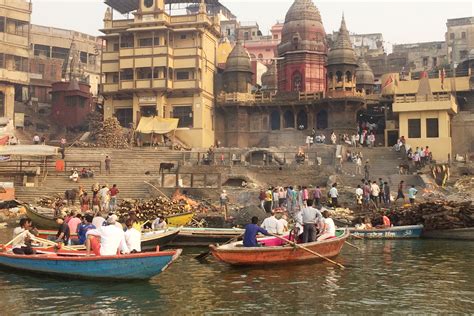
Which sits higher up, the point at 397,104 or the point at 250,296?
the point at 397,104

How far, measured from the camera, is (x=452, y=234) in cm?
2156

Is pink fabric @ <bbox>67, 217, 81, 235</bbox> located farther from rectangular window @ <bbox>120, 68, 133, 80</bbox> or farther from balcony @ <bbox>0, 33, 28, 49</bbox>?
balcony @ <bbox>0, 33, 28, 49</bbox>

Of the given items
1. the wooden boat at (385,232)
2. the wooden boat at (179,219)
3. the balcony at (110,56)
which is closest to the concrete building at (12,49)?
the balcony at (110,56)

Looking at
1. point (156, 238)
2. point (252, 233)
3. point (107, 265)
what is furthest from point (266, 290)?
point (156, 238)

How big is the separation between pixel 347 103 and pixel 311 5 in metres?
14.7

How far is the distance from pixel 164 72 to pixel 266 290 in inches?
1537

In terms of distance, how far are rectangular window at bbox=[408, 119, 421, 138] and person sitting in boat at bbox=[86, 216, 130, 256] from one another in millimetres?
35109

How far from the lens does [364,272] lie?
47.0 feet

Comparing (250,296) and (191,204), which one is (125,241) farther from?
(191,204)

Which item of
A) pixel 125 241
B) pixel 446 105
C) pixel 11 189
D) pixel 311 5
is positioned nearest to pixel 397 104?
pixel 446 105

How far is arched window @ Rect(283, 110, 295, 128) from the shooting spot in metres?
51.2

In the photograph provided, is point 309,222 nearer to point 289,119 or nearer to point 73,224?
point 73,224

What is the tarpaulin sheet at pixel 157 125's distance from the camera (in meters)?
46.9

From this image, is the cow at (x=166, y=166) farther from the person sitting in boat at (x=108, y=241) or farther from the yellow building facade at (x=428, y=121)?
the person sitting in boat at (x=108, y=241)
